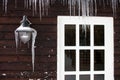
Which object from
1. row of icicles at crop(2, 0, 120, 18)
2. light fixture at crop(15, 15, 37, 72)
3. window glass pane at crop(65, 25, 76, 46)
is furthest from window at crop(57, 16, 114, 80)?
light fixture at crop(15, 15, 37, 72)

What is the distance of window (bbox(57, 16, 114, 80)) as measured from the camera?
6.46 m

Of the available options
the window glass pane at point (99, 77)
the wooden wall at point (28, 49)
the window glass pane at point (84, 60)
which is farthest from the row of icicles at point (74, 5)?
the window glass pane at point (99, 77)

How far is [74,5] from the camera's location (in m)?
6.47

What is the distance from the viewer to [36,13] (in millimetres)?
6398

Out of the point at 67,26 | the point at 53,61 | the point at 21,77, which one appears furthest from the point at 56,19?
the point at 21,77

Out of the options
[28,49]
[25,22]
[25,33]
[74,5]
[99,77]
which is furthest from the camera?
[99,77]

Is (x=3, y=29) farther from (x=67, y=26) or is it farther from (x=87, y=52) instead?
(x=87, y=52)

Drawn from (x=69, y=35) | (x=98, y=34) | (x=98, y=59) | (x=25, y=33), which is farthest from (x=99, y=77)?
(x=25, y=33)

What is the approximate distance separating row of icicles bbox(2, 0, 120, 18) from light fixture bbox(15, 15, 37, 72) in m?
0.31

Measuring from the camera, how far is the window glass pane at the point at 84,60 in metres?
6.52

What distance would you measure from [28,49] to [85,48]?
1.05m

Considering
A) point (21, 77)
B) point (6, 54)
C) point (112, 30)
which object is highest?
point (112, 30)

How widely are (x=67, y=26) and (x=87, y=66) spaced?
2.73 feet

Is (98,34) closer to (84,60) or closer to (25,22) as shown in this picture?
(84,60)
